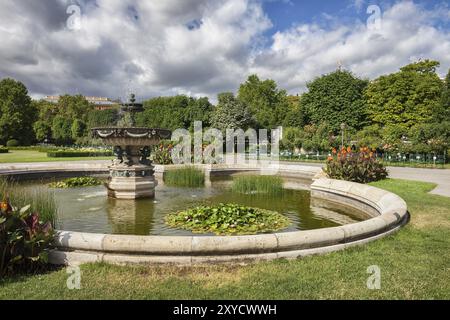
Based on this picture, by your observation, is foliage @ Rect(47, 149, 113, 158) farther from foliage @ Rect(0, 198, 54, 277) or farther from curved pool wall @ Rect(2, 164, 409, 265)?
foliage @ Rect(0, 198, 54, 277)

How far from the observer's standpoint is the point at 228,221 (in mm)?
6793

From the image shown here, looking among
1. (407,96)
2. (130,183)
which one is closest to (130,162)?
(130,183)

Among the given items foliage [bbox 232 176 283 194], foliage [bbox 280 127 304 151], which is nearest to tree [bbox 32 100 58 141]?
foliage [bbox 280 127 304 151]

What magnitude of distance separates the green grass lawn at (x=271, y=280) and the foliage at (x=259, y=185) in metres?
5.88

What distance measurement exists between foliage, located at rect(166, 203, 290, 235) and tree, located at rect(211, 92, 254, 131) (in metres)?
41.1

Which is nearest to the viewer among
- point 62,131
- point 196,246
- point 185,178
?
point 196,246

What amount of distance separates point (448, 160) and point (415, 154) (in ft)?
8.06

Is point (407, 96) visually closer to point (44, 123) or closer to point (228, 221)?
point (228, 221)

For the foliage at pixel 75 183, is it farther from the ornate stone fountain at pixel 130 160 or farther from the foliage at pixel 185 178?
the foliage at pixel 185 178

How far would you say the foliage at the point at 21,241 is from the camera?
4.34 meters

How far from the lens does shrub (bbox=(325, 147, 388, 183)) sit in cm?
1290

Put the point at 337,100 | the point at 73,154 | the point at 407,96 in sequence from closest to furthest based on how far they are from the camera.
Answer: the point at 73,154, the point at 407,96, the point at 337,100

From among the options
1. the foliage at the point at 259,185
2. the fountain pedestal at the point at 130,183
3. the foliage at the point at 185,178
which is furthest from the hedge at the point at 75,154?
the foliage at the point at 259,185

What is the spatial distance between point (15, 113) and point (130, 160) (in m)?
54.8
